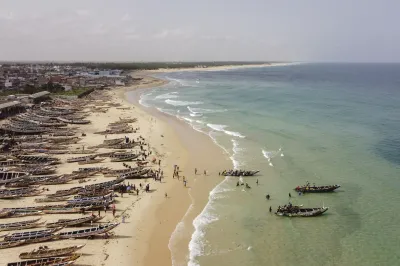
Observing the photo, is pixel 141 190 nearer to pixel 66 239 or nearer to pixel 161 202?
pixel 161 202

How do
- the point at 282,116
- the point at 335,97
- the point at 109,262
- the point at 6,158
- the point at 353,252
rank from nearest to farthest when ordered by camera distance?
the point at 109,262, the point at 353,252, the point at 6,158, the point at 282,116, the point at 335,97

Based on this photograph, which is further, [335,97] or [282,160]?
[335,97]

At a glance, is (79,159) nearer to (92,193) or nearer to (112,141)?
(112,141)

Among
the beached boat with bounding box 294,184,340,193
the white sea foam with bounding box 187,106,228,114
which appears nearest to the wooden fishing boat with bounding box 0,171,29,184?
the beached boat with bounding box 294,184,340,193

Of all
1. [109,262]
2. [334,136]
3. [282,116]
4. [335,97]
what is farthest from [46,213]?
[335,97]

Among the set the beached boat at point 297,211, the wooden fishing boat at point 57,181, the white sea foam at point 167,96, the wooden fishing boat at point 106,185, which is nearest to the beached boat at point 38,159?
the wooden fishing boat at point 57,181

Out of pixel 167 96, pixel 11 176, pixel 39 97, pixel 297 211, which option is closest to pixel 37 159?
pixel 11 176
